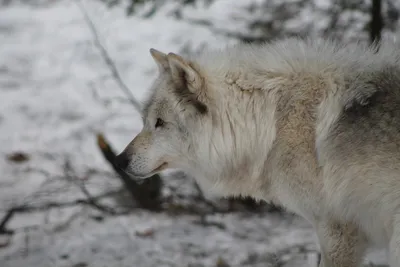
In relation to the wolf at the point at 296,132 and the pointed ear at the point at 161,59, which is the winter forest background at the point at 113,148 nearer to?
the wolf at the point at 296,132

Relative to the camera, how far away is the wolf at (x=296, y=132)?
3.16 m

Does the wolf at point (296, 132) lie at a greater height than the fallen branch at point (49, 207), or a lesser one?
greater

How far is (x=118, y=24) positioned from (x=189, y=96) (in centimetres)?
575

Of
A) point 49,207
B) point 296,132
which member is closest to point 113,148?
point 49,207

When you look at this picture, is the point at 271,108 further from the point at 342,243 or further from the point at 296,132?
the point at 342,243

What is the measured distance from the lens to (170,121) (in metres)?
3.72

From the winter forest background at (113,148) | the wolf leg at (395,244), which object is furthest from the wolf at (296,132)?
the winter forest background at (113,148)

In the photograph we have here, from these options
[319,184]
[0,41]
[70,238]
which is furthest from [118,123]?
[319,184]

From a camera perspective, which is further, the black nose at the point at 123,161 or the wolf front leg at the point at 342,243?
the black nose at the point at 123,161

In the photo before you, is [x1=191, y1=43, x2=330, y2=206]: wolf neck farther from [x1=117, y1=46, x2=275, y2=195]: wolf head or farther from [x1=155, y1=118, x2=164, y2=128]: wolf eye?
[x1=155, y1=118, x2=164, y2=128]: wolf eye

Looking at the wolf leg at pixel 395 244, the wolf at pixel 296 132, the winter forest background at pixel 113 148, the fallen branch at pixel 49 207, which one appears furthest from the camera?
the fallen branch at pixel 49 207

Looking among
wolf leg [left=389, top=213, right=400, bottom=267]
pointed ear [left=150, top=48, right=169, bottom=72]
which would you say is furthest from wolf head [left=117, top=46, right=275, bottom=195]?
wolf leg [left=389, top=213, right=400, bottom=267]

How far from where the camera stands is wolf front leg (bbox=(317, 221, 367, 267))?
3445 mm

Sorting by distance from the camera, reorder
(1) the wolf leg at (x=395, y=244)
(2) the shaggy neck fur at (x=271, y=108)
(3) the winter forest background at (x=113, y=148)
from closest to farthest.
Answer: (1) the wolf leg at (x=395, y=244)
(2) the shaggy neck fur at (x=271, y=108)
(3) the winter forest background at (x=113, y=148)
